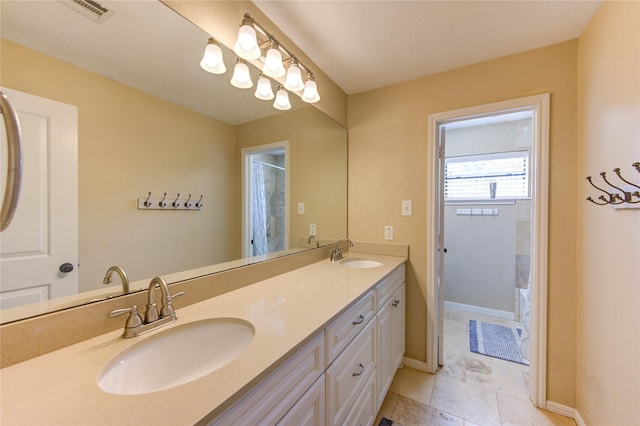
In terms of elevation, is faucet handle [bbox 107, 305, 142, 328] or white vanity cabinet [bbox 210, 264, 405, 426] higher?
faucet handle [bbox 107, 305, 142, 328]

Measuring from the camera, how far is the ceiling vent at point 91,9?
79cm

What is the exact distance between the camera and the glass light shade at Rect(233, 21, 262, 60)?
1.17 meters

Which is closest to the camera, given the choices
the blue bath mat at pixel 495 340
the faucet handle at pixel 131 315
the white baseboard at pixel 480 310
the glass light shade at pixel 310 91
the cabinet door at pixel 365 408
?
the faucet handle at pixel 131 315

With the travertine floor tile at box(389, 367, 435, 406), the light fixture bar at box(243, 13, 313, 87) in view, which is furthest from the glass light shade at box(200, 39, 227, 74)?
the travertine floor tile at box(389, 367, 435, 406)

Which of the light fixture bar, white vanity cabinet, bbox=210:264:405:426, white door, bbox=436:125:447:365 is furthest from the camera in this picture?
white door, bbox=436:125:447:365

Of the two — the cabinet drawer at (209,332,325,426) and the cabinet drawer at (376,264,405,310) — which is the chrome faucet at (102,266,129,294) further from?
the cabinet drawer at (376,264,405,310)

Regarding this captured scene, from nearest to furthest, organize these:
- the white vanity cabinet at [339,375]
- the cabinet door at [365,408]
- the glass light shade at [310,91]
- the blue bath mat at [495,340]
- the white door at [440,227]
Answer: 1. the white vanity cabinet at [339,375]
2. the cabinet door at [365,408]
3. the glass light shade at [310,91]
4. the white door at [440,227]
5. the blue bath mat at [495,340]

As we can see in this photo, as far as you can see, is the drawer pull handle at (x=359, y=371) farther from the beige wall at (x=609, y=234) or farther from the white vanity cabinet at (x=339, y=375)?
the beige wall at (x=609, y=234)

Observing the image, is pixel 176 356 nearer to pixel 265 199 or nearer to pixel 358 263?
pixel 265 199

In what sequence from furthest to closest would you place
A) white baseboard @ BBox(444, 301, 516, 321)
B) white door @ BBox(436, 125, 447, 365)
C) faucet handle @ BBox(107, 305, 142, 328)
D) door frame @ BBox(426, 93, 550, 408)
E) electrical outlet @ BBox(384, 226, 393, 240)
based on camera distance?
white baseboard @ BBox(444, 301, 516, 321) → electrical outlet @ BBox(384, 226, 393, 240) → white door @ BBox(436, 125, 447, 365) → door frame @ BBox(426, 93, 550, 408) → faucet handle @ BBox(107, 305, 142, 328)

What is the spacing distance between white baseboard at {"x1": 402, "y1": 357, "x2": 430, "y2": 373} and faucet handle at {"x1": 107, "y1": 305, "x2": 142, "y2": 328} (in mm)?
1906

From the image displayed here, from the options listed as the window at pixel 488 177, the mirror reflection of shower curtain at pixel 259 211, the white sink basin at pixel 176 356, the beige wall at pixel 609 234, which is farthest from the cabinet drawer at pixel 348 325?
the window at pixel 488 177

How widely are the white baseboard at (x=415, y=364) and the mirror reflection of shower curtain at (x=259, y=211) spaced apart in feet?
4.70

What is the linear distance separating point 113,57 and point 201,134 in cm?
39
